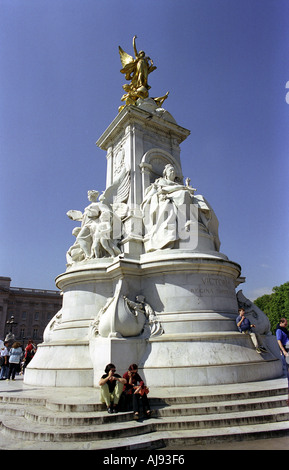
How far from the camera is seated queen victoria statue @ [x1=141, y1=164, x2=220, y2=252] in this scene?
1088 cm

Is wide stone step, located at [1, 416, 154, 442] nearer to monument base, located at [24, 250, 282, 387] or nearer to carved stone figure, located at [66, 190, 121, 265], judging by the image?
monument base, located at [24, 250, 282, 387]

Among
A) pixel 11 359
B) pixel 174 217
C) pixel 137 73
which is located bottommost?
pixel 11 359

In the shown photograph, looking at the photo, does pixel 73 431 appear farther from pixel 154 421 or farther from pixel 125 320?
pixel 125 320

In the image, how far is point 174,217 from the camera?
1100cm

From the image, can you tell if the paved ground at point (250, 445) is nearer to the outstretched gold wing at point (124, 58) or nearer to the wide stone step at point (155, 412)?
the wide stone step at point (155, 412)

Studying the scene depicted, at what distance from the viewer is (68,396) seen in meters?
7.34

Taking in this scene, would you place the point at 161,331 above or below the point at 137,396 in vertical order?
above

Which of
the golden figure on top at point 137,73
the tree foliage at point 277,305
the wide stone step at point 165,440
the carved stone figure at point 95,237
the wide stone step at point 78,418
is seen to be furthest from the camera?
the tree foliage at point 277,305

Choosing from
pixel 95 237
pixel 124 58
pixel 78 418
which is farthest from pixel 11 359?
pixel 124 58

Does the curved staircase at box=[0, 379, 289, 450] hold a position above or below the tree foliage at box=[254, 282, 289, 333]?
below

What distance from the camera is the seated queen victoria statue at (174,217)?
10875mm

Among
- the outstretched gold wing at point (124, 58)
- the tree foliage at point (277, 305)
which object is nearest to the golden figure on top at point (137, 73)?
the outstretched gold wing at point (124, 58)

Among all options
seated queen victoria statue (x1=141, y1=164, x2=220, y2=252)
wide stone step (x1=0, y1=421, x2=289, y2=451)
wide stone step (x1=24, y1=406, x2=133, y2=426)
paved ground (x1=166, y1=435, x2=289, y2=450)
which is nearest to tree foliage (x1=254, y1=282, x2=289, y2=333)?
seated queen victoria statue (x1=141, y1=164, x2=220, y2=252)
